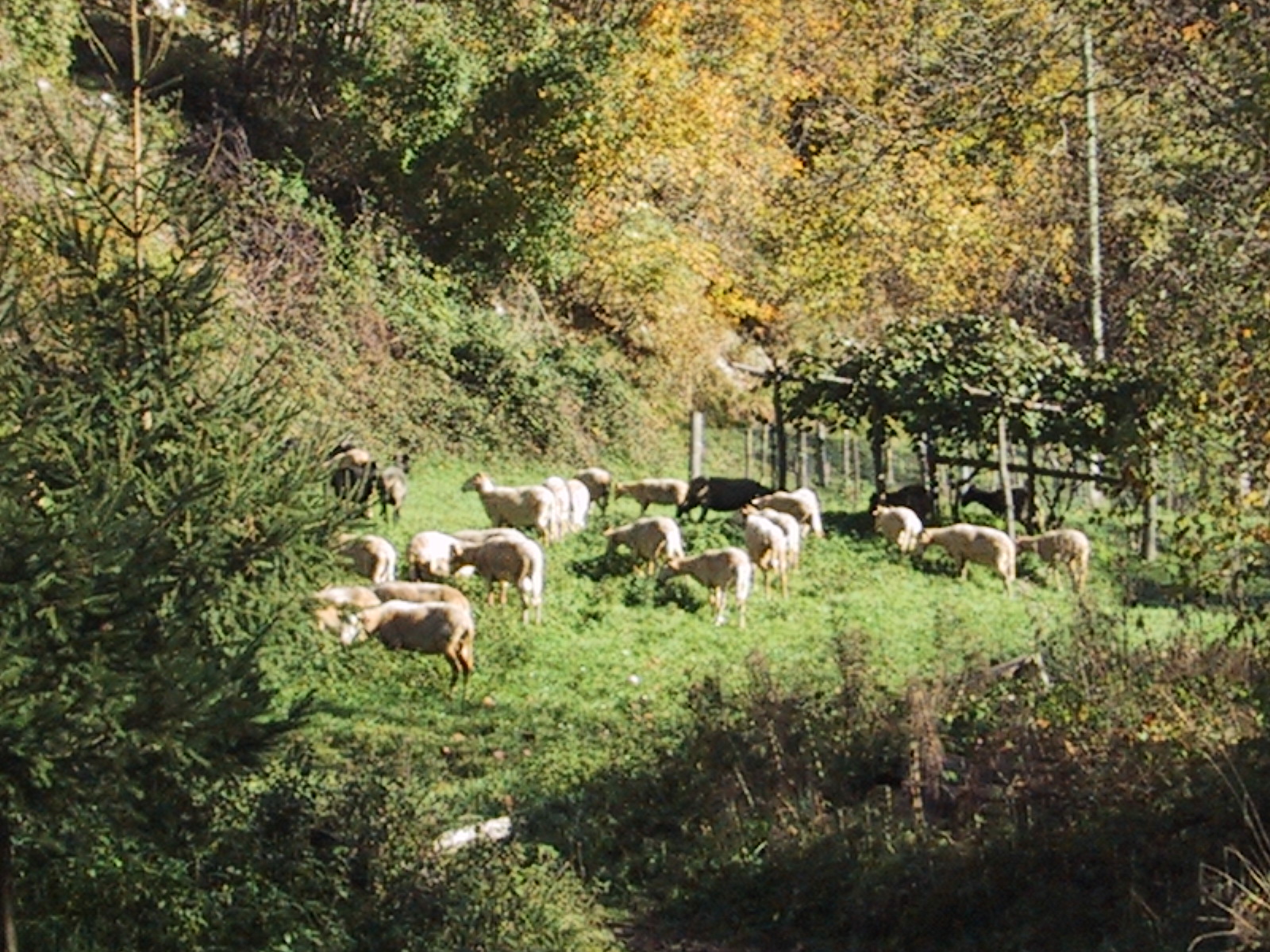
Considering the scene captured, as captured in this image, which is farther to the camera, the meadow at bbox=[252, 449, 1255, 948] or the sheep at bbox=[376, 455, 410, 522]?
the sheep at bbox=[376, 455, 410, 522]

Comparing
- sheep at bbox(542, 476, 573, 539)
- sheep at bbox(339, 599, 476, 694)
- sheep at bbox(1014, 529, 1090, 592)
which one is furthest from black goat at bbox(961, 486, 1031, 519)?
sheep at bbox(339, 599, 476, 694)

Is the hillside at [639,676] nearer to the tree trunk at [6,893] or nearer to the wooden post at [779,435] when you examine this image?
the tree trunk at [6,893]

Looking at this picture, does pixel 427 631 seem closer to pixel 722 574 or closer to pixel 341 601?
pixel 341 601

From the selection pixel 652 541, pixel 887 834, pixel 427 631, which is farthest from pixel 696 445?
pixel 887 834

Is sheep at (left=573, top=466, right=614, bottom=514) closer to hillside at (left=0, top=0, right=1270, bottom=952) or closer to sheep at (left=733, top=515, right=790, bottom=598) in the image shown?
hillside at (left=0, top=0, right=1270, bottom=952)

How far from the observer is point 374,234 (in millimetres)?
35312

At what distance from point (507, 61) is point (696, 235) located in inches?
236

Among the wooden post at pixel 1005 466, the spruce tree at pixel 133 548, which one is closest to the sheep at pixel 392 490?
the wooden post at pixel 1005 466

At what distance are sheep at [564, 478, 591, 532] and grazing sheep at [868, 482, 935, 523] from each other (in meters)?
4.49

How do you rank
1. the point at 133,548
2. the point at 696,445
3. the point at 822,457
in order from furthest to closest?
the point at 822,457 → the point at 696,445 → the point at 133,548

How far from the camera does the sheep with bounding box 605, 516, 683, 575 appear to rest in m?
21.7

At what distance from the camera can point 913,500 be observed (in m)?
27.3

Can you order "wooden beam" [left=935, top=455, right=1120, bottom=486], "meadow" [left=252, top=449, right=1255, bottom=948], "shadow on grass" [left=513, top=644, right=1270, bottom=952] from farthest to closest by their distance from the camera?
"wooden beam" [left=935, top=455, right=1120, bottom=486] → "meadow" [left=252, top=449, right=1255, bottom=948] → "shadow on grass" [left=513, top=644, right=1270, bottom=952]

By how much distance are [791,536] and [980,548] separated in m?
2.52
